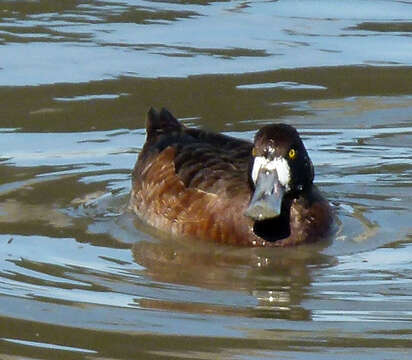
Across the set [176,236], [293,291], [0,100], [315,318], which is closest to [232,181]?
[176,236]

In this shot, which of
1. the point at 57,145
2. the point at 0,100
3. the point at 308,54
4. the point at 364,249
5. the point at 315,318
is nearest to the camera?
the point at 315,318

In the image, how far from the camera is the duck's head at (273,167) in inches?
346

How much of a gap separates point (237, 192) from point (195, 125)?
208 centimetres

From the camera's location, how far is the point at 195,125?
440 inches

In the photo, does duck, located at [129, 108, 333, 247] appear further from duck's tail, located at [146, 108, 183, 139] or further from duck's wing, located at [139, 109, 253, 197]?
duck's tail, located at [146, 108, 183, 139]

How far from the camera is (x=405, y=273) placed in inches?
320

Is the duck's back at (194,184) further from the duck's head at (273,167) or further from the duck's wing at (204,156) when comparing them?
the duck's head at (273,167)

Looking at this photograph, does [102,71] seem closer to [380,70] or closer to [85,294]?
[380,70]

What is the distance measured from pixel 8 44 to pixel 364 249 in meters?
4.97

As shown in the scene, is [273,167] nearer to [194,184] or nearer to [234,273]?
[194,184]

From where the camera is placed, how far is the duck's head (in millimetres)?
8781

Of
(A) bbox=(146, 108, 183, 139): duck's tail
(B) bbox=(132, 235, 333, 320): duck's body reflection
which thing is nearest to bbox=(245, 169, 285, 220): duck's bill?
(B) bbox=(132, 235, 333, 320): duck's body reflection

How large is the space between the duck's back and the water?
14 cm

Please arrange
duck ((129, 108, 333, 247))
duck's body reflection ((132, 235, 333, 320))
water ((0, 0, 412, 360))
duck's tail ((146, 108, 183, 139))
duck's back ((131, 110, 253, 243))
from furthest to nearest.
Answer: duck's tail ((146, 108, 183, 139)) → duck's back ((131, 110, 253, 243)) → duck ((129, 108, 333, 247)) → duck's body reflection ((132, 235, 333, 320)) → water ((0, 0, 412, 360))
